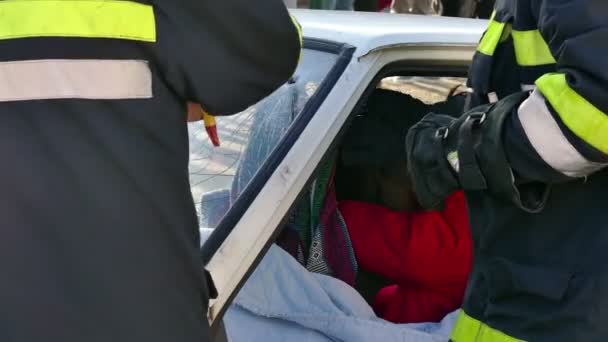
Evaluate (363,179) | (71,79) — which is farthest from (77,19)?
(363,179)

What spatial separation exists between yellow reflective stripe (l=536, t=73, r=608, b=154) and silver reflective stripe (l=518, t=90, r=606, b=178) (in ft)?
0.07

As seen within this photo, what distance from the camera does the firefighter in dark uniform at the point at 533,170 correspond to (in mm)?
1101

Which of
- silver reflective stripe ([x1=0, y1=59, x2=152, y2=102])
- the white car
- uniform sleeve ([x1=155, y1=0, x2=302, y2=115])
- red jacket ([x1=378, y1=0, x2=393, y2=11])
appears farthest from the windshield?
red jacket ([x1=378, y1=0, x2=393, y2=11])

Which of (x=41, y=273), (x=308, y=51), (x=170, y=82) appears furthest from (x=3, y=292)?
(x=308, y=51)

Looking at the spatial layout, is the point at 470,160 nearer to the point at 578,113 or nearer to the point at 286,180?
the point at 578,113

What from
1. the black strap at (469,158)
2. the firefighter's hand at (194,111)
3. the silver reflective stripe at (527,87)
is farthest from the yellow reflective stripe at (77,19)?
the silver reflective stripe at (527,87)

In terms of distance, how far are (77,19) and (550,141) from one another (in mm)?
744

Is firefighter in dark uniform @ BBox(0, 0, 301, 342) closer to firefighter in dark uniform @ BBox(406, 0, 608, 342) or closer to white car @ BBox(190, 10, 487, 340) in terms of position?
white car @ BBox(190, 10, 487, 340)

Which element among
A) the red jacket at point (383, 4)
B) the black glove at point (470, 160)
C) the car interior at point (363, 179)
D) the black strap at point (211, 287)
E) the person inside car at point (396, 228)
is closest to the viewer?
the black glove at point (470, 160)

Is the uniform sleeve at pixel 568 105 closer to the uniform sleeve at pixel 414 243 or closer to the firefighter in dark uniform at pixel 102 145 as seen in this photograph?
the firefighter in dark uniform at pixel 102 145

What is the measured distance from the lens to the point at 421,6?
5895 mm

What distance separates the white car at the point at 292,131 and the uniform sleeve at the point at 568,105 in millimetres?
514

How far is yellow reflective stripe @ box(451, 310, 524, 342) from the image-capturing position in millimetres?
1356

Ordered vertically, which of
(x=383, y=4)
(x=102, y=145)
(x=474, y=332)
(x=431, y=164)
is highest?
(x=102, y=145)
